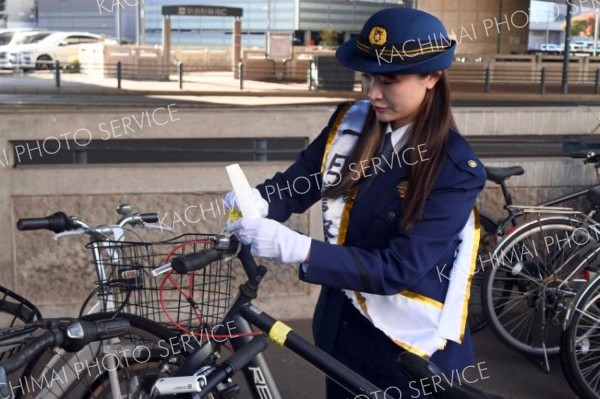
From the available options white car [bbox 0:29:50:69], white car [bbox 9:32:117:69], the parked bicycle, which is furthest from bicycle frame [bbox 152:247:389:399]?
white car [bbox 0:29:50:69]

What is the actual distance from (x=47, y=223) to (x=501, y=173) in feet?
10.1

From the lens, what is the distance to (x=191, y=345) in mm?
2756

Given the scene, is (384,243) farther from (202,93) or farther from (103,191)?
(202,93)

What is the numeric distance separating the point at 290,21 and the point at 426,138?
46455 mm

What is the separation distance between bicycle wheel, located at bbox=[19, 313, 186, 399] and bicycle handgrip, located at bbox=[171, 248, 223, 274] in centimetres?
68

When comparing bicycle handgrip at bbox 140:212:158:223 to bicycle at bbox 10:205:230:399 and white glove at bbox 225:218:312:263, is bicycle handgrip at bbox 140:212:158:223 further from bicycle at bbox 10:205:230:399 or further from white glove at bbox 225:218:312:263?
white glove at bbox 225:218:312:263

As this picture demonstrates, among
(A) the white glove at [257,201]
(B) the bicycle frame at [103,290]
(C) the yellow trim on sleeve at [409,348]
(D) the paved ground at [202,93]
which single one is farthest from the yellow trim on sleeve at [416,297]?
(D) the paved ground at [202,93]

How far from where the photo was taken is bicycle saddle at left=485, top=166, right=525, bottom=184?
550 centimetres

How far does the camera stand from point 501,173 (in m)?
5.51

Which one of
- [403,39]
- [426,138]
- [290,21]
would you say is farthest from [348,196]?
[290,21]

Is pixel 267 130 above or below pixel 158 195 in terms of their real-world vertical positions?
above

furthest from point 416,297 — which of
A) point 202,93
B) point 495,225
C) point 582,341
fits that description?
point 202,93

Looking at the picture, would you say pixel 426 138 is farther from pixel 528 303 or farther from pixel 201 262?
pixel 528 303

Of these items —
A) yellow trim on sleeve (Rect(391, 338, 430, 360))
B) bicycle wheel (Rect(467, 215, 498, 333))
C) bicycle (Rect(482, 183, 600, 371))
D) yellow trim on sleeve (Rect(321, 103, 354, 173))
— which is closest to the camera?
yellow trim on sleeve (Rect(391, 338, 430, 360))
